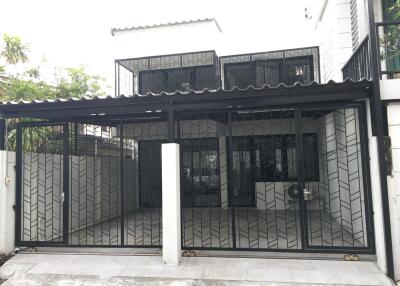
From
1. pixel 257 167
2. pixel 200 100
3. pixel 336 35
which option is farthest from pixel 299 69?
pixel 200 100

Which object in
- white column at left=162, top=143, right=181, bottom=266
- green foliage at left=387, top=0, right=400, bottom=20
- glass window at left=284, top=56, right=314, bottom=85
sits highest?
glass window at left=284, top=56, right=314, bottom=85

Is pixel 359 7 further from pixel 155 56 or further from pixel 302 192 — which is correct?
pixel 155 56

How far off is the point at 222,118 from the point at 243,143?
185cm

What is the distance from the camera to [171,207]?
5793 millimetres

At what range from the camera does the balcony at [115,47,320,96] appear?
11.0 metres

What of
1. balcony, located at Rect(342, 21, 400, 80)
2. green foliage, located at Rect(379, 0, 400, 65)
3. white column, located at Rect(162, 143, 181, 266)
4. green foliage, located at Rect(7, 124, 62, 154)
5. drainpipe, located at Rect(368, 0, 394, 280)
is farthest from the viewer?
green foliage, located at Rect(7, 124, 62, 154)

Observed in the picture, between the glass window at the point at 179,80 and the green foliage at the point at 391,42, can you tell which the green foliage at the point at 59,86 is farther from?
the green foliage at the point at 391,42

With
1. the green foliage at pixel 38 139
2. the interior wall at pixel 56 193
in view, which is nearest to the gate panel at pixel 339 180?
the interior wall at pixel 56 193

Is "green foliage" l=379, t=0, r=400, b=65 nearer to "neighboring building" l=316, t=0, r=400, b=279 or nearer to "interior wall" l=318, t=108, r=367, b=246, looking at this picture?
"neighboring building" l=316, t=0, r=400, b=279

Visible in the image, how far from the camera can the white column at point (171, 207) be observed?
5703 mm

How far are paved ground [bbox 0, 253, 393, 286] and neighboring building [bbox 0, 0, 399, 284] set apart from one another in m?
0.33

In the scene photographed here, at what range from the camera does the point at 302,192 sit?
5.84m

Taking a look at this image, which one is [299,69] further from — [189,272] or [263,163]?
[189,272]

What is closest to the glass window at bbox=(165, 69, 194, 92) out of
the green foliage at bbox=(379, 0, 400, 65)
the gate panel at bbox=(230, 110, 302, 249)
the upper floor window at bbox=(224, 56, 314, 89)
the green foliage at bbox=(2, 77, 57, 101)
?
the upper floor window at bbox=(224, 56, 314, 89)
